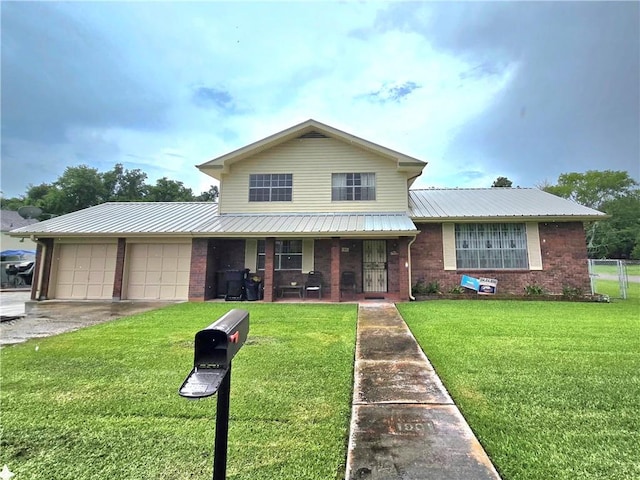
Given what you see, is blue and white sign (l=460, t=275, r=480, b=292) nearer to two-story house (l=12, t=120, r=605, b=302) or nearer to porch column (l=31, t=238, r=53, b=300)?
two-story house (l=12, t=120, r=605, b=302)

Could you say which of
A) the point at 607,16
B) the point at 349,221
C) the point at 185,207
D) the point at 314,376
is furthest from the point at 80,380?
the point at 607,16

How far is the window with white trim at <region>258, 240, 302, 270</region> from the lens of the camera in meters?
12.8

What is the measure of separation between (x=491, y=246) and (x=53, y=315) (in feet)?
52.0

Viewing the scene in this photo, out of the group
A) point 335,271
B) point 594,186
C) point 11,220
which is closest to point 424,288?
point 335,271

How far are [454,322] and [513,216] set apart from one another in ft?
22.7

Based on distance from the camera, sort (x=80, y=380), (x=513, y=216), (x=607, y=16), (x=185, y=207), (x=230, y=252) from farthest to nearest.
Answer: (x=185, y=207)
(x=607, y=16)
(x=230, y=252)
(x=513, y=216)
(x=80, y=380)

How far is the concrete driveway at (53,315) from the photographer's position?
6.94 meters

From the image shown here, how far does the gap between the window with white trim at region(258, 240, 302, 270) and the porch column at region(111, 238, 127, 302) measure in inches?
222

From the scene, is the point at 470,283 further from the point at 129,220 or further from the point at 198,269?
the point at 129,220

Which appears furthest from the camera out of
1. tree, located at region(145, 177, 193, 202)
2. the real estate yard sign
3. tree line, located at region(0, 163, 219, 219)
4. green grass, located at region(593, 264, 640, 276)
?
tree, located at region(145, 177, 193, 202)

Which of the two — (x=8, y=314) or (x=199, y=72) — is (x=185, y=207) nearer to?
(x=199, y=72)

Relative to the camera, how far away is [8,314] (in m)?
9.32

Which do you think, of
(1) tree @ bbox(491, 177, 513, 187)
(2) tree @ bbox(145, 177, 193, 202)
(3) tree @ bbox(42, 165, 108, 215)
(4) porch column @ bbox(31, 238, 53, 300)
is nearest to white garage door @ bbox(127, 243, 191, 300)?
(4) porch column @ bbox(31, 238, 53, 300)

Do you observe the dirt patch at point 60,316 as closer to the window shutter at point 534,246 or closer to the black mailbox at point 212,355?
the black mailbox at point 212,355
